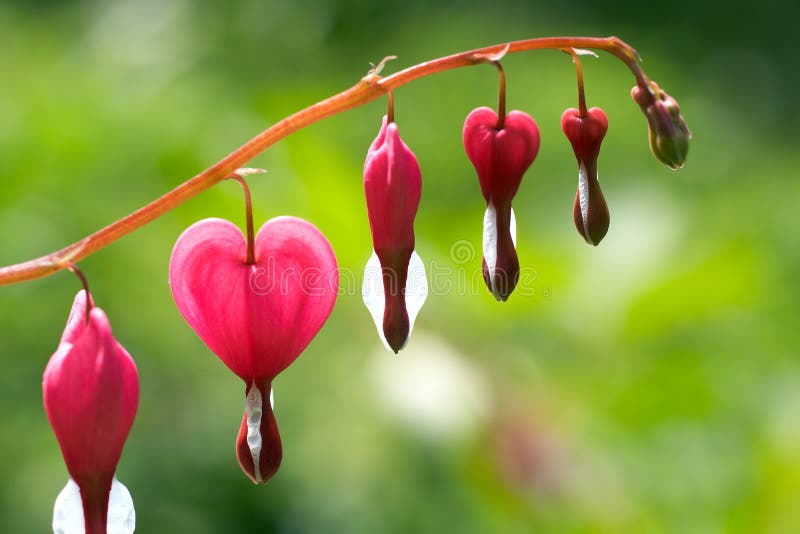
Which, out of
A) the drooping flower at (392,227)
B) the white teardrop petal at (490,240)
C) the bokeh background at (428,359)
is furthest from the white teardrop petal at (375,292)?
the bokeh background at (428,359)

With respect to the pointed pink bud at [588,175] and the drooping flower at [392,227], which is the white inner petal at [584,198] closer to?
the pointed pink bud at [588,175]

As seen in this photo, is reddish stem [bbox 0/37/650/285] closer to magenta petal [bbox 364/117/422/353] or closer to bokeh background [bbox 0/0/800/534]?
magenta petal [bbox 364/117/422/353]

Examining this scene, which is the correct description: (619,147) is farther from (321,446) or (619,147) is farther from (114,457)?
(114,457)

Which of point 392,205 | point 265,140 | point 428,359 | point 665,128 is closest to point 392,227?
point 392,205

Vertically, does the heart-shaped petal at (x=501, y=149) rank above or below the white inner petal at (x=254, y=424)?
above

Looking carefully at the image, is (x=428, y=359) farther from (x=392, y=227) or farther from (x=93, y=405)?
(x=93, y=405)

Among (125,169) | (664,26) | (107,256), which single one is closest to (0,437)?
(107,256)
